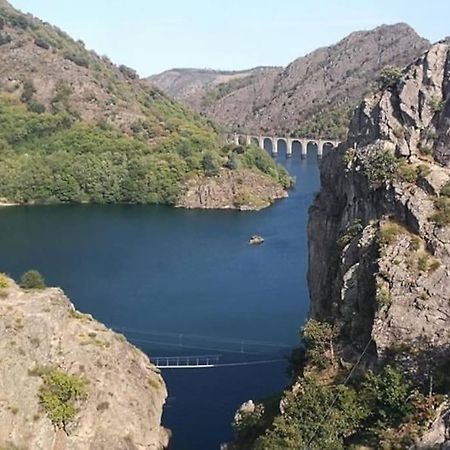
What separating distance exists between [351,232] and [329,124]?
141 metres

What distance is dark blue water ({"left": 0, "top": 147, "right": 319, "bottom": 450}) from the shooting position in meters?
43.5

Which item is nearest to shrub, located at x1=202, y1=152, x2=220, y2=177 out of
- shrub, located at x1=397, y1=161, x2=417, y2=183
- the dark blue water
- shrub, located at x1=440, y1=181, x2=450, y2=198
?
the dark blue water

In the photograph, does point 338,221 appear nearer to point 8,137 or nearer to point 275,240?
point 275,240

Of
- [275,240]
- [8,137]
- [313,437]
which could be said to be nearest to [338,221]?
[313,437]

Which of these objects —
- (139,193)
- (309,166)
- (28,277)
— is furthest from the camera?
(309,166)

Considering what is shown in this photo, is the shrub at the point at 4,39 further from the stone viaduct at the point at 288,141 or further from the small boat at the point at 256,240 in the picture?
the small boat at the point at 256,240

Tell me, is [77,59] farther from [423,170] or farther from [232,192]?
[423,170]

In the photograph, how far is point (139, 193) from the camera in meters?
108

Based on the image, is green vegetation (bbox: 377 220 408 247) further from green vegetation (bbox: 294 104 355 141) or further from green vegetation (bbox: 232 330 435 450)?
green vegetation (bbox: 294 104 355 141)

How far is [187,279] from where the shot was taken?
6725 cm

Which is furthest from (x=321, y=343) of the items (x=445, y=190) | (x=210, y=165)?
(x=210, y=165)

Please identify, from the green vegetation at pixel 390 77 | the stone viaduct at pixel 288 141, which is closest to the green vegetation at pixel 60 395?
the green vegetation at pixel 390 77

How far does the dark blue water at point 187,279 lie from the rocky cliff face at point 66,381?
4.32 m

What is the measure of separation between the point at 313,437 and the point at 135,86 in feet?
421
